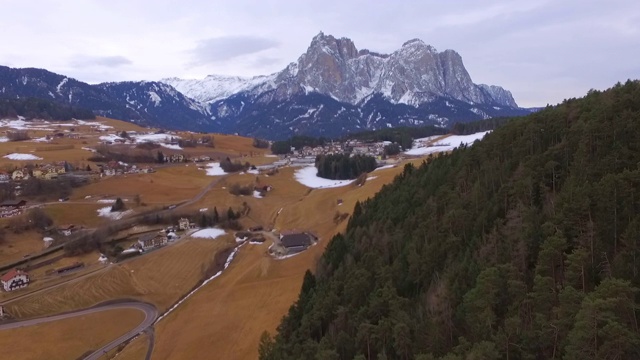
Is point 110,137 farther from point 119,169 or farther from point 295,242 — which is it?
point 295,242

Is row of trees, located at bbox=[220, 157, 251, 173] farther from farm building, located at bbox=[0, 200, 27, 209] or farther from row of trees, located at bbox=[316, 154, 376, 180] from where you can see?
farm building, located at bbox=[0, 200, 27, 209]

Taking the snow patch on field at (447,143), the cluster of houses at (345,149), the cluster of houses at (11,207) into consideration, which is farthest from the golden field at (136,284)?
the snow patch on field at (447,143)

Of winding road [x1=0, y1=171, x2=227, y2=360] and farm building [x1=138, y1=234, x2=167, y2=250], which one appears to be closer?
winding road [x1=0, y1=171, x2=227, y2=360]

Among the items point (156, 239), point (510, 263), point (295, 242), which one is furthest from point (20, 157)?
point (510, 263)

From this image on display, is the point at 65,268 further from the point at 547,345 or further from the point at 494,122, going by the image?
the point at 494,122

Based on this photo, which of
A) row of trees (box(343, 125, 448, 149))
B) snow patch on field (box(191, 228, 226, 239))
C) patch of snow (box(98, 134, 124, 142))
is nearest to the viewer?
snow patch on field (box(191, 228, 226, 239))

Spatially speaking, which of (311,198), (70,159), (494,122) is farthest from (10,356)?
(494,122)

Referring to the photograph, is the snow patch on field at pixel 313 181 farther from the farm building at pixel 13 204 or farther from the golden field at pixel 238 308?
the farm building at pixel 13 204

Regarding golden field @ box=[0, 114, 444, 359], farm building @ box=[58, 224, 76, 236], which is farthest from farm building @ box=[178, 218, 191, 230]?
farm building @ box=[58, 224, 76, 236]
